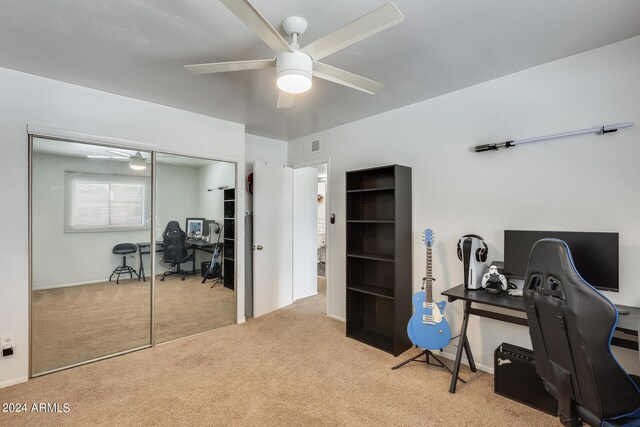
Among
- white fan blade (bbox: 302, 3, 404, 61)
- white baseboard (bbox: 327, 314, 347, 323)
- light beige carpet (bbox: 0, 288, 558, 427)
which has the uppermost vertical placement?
white fan blade (bbox: 302, 3, 404, 61)

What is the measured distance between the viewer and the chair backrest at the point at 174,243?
3.29 meters

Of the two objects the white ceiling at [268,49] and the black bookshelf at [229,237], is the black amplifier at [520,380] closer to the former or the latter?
the white ceiling at [268,49]

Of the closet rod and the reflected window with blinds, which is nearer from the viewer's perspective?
the closet rod

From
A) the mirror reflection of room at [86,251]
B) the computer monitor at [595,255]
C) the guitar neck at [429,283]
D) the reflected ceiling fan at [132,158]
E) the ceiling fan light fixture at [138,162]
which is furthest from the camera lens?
the ceiling fan light fixture at [138,162]

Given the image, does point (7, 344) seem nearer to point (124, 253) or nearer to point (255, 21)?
point (124, 253)

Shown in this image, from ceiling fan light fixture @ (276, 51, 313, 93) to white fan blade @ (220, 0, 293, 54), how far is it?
0.04 metres

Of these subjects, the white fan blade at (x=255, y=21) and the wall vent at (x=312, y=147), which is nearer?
the white fan blade at (x=255, y=21)

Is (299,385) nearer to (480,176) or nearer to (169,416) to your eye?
(169,416)

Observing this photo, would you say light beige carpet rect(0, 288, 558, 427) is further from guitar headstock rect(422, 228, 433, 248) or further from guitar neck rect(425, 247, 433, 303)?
guitar headstock rect(422, 228, 433, 248)

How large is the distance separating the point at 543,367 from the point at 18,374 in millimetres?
3860

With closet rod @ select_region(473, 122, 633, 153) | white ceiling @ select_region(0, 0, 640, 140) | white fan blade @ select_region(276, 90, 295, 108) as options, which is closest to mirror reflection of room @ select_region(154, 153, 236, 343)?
white ceiling @ select_region(0, 0, 640, 140)

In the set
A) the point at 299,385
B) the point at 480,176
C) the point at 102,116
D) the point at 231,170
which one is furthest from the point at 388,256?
the point at 102,116

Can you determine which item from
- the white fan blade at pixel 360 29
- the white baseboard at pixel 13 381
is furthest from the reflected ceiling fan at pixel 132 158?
the white fan blade at pixel 360 29

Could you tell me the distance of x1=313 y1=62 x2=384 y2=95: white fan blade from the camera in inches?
68.6
